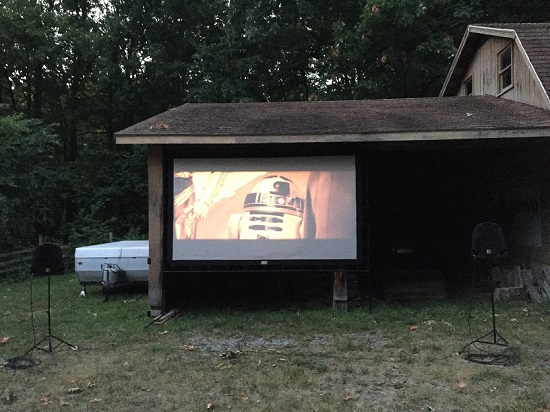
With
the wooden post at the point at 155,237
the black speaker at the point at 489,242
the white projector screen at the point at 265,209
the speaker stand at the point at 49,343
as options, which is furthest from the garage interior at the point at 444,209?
the speaker stand at the point at 49,343

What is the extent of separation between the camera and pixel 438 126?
8695 mm

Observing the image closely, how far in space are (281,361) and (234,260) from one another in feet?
10.2

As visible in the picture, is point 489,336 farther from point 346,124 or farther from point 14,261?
point 14,261

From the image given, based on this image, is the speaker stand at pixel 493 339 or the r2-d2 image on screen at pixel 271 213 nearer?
the speaker stand at pixel 493 339

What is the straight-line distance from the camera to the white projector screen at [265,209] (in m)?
9.02

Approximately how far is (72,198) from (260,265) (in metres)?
16.0

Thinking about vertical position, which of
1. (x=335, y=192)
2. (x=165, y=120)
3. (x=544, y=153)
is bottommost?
(x=335, y=192)

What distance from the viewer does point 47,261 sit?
662cm

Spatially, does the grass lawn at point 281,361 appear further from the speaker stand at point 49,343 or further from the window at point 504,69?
the window at point 504,69

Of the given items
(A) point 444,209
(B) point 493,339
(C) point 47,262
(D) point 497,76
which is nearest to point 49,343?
(C) point 47,262

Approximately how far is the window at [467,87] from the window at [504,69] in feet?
8.56

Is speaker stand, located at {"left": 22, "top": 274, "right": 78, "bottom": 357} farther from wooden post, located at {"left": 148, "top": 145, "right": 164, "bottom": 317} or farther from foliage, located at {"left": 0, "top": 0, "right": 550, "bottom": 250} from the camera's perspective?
foliage, located at {"left": 0, "top": 0, "right": 550, "bottom": 250}

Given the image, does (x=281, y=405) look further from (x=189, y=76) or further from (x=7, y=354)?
(x=189, y=76)

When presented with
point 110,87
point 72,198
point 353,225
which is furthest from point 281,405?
point 110,87
